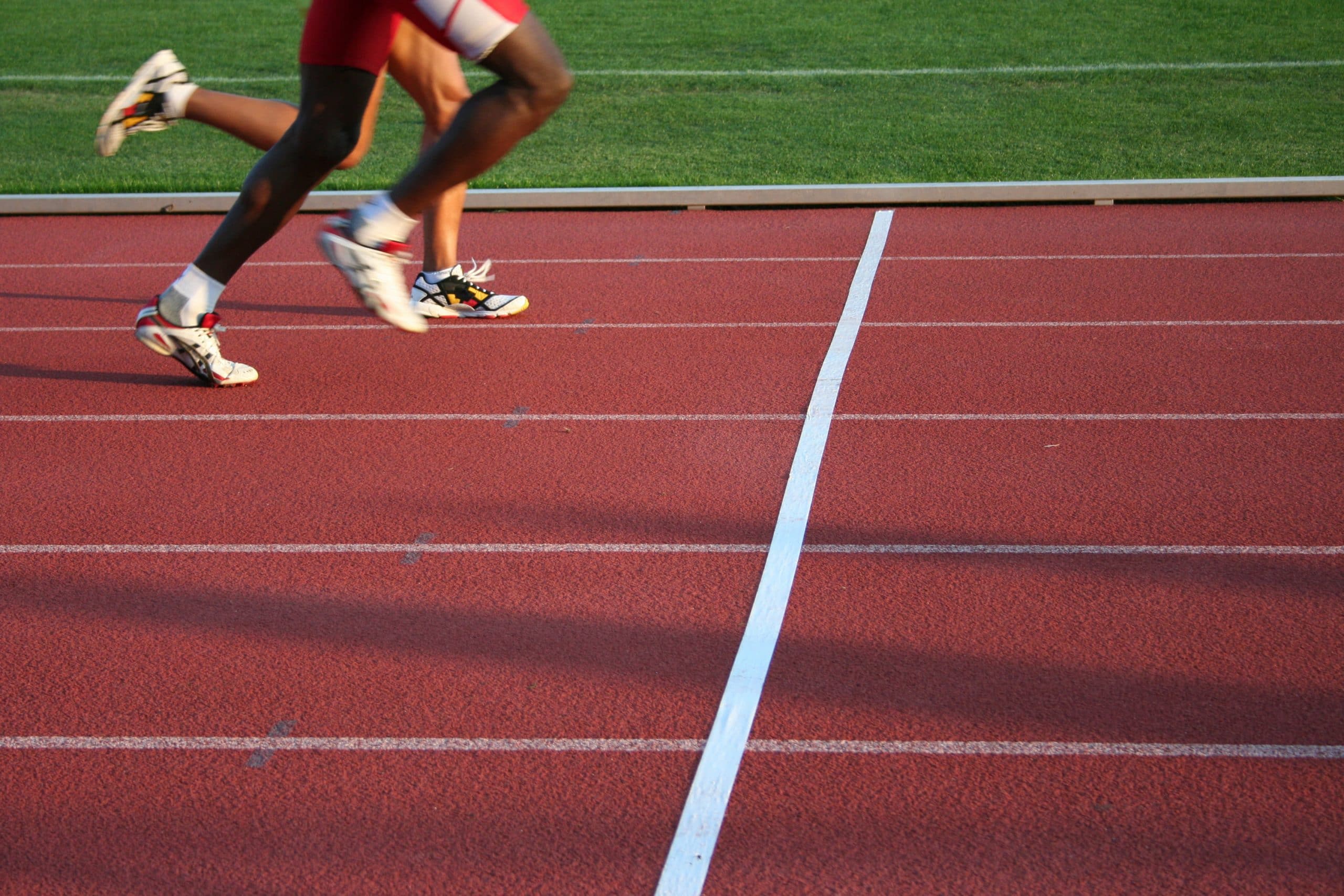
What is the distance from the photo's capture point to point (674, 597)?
2.95 metres

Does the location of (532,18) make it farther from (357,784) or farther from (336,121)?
(357,784)

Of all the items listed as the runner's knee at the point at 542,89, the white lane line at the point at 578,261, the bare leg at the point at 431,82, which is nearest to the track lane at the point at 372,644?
the runner's knee at the point at 542,89

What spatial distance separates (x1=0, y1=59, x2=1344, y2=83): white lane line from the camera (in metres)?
11.1

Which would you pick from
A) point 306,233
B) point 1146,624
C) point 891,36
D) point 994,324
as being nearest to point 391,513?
point 1146,624

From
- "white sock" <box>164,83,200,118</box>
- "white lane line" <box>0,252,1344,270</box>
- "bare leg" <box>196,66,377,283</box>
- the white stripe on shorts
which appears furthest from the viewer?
"white lane line" <box>0,252,1344,270</box>

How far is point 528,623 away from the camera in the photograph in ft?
9.35

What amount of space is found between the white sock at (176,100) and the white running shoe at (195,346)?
0.66 metres

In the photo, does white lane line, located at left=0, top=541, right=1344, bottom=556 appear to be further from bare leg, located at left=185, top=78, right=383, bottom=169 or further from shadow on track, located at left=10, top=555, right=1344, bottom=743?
bare leg, located at left=185, top=78, right=383, bottom=169

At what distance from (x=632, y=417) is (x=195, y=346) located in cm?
136

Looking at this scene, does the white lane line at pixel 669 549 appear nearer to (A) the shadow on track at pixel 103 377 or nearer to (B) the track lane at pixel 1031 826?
(B) the track lane at pixel 1031 826

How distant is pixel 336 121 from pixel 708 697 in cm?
201

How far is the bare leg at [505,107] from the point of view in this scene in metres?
2.96

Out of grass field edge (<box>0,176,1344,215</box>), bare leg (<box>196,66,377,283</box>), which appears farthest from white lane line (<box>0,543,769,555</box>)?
grass field edge (<box>0,176,1344,215</box>)

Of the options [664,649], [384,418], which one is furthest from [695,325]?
[664,649]
